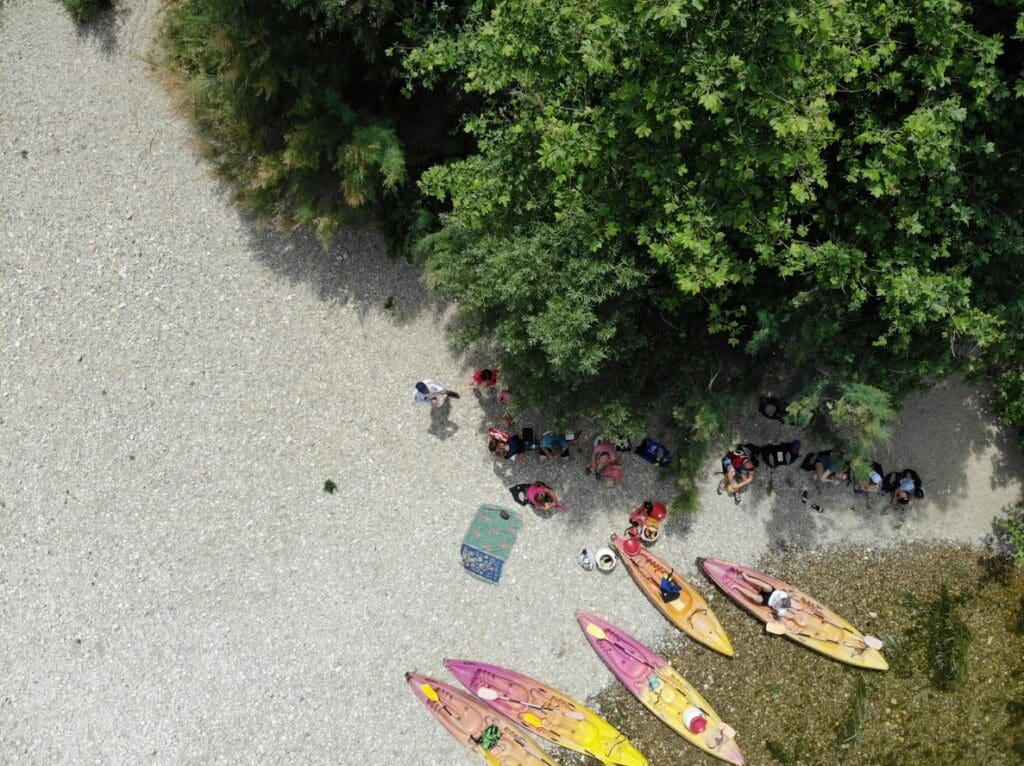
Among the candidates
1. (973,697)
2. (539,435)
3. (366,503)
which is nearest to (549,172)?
(539,435)

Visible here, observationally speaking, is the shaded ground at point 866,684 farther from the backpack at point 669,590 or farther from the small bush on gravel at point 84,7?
the small bush on gravel at point 84,7

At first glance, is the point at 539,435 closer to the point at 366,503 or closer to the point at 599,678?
the point at 366,503

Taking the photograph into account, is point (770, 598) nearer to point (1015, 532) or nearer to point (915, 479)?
point (915, 479)

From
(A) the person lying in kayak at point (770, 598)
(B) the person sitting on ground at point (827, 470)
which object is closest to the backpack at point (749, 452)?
(B) the person sitting on ground at point (827, 470)

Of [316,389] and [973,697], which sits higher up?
[973,697]

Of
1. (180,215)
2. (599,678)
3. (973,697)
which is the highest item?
(973,697)

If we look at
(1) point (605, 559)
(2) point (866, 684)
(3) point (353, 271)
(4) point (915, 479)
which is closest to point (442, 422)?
(3) point (353, 271)
